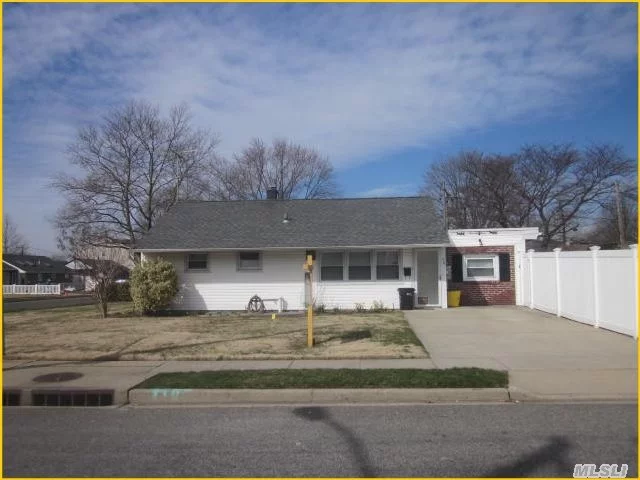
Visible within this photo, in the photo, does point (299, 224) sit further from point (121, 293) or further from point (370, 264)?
point (121, 293)

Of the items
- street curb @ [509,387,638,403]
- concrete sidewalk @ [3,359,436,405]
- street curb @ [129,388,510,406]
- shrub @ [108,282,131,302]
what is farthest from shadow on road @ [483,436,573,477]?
shrub @ [108,282,131,302]

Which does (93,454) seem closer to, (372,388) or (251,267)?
(372,388)

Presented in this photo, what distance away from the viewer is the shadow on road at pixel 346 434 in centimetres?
518

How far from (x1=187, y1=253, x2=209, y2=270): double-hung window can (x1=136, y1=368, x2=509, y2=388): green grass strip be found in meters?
12.5

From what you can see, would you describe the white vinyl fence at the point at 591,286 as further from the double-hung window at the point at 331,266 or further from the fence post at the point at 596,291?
the double-hung window at the point at 331,266

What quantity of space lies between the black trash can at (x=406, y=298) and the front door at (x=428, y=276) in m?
1.08

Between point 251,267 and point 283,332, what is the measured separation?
23.5 ft

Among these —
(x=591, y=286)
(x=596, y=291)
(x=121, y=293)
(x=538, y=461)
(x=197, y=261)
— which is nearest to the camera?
(x=538, y=461)

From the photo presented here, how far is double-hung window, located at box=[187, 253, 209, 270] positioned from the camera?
21.3m


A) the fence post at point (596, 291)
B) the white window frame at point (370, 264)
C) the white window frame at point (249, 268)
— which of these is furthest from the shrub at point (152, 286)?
the fence post at point (596, 291)

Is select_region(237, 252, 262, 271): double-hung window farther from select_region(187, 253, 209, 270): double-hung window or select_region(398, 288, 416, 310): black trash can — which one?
select_region(398, 288, 416, 310): black trash can

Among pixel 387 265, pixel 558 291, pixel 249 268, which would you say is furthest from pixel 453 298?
pixel 249 268

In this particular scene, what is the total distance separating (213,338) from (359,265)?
8714mm

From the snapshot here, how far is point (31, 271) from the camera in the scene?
72562mm
